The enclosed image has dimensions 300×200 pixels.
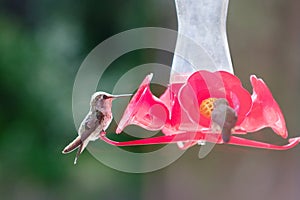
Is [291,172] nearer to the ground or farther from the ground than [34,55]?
nearer to the ground

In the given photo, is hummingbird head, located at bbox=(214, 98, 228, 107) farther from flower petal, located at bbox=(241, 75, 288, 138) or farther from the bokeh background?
the bokeh background

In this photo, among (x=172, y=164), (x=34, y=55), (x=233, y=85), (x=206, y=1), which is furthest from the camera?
(x=172, y=164)

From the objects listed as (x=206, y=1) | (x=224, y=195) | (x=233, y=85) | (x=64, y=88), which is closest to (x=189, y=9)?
(x=206, y=1)

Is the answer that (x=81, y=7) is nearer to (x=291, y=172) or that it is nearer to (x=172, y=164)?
(x=172, y=164)

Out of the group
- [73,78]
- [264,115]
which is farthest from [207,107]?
[73,78]

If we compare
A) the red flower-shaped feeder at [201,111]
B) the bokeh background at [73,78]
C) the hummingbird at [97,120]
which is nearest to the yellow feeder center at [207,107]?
the red flower-shaped feeder at [201,111]

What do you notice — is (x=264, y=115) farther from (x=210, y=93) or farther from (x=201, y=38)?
(x=201, y=38)
